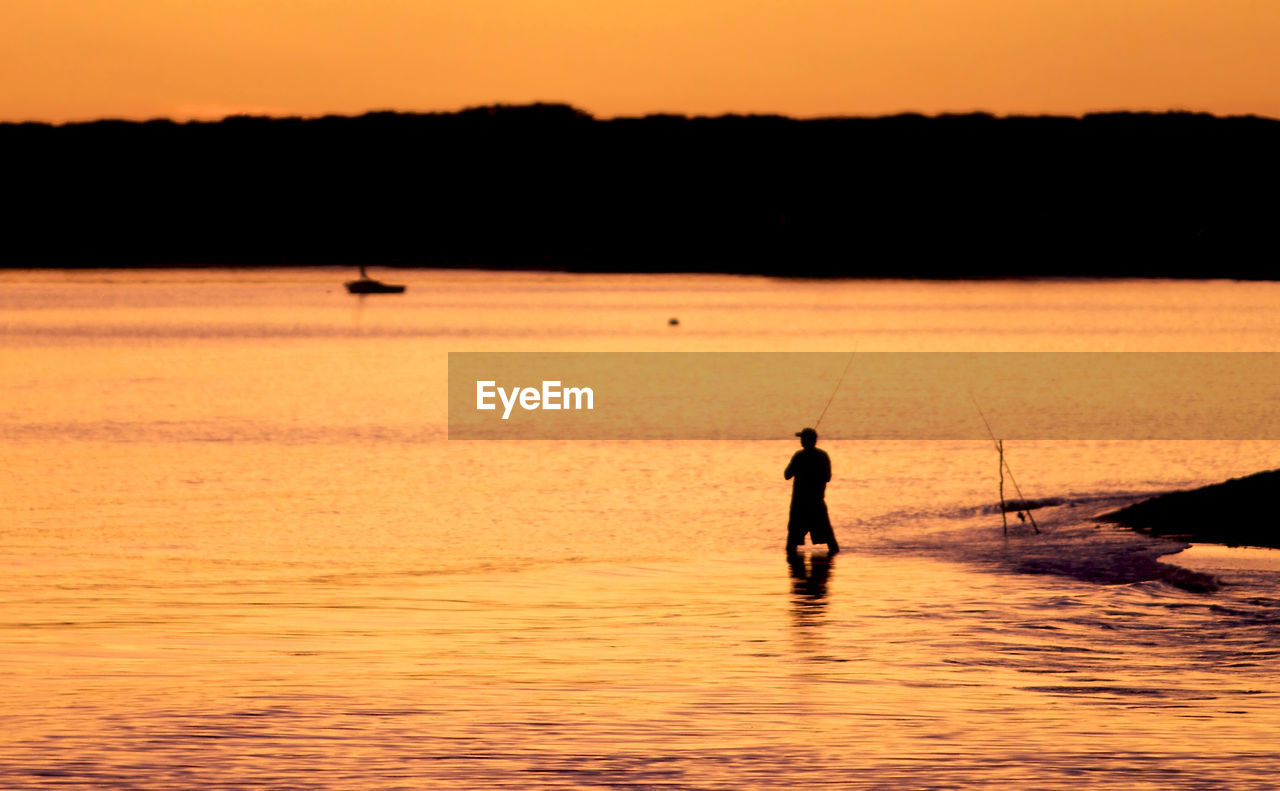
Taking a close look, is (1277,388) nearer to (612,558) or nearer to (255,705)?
(612,558)

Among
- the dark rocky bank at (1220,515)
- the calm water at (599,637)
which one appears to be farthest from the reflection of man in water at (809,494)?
the dark rocky bank at (1220,515)

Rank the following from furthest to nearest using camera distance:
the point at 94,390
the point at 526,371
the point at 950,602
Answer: the point at 526,371 → the point at 94,390 → the point at 950,602

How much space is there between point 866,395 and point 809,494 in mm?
62521

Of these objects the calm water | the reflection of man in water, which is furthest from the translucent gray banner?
the reflection of man in water

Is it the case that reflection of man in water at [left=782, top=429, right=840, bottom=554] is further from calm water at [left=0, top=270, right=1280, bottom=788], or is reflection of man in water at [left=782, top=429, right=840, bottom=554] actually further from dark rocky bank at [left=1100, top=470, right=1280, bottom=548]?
dark rocky bank at [left=1100, top=470, right=1280, bottom=548]

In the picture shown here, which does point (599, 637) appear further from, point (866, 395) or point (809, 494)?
point (866, 395)

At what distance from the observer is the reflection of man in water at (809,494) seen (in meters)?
23.6

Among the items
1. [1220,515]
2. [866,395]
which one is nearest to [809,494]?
[1220,515]

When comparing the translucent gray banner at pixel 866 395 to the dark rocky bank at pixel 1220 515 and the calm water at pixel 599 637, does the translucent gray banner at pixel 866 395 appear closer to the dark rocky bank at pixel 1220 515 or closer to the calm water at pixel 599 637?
the calm water at pixel 599 637

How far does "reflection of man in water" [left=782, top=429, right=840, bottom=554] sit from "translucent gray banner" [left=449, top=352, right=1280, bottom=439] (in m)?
25.5

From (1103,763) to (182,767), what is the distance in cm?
648

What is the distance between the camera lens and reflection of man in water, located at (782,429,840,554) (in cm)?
2358

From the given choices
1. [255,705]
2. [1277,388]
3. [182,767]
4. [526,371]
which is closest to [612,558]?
[255,705]

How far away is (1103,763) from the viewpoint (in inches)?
474
